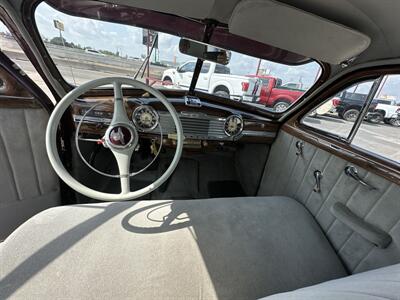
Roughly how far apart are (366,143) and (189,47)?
138 centimetres

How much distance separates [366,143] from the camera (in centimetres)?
132

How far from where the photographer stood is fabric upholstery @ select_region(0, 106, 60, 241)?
4.21 feet

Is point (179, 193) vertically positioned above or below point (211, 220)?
below

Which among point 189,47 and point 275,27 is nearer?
point 275,27

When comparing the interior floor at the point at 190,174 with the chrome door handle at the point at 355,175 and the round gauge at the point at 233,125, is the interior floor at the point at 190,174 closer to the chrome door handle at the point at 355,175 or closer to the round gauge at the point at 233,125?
the round gauge at the point at 233,125

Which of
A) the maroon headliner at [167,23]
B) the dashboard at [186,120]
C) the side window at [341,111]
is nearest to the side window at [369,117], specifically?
the side window at [341,111]

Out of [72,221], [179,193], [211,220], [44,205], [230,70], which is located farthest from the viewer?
[179,193]

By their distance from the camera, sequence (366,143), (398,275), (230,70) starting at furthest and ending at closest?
1. (230,70)
2. (366,143)
3. (398,275)

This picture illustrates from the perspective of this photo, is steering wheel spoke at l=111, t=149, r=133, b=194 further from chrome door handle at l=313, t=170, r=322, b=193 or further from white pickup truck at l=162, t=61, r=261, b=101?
chrome door handle at l=313, t=170, r=322, b=193

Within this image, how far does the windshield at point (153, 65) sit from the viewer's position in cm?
134

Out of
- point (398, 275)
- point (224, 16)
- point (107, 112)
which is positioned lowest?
point (398, 275)

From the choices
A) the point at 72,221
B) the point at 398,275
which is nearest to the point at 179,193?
the point at 72,221

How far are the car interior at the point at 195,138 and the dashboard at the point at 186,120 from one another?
14 mm

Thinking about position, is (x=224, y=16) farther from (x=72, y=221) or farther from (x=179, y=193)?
(x=179, y=193)
